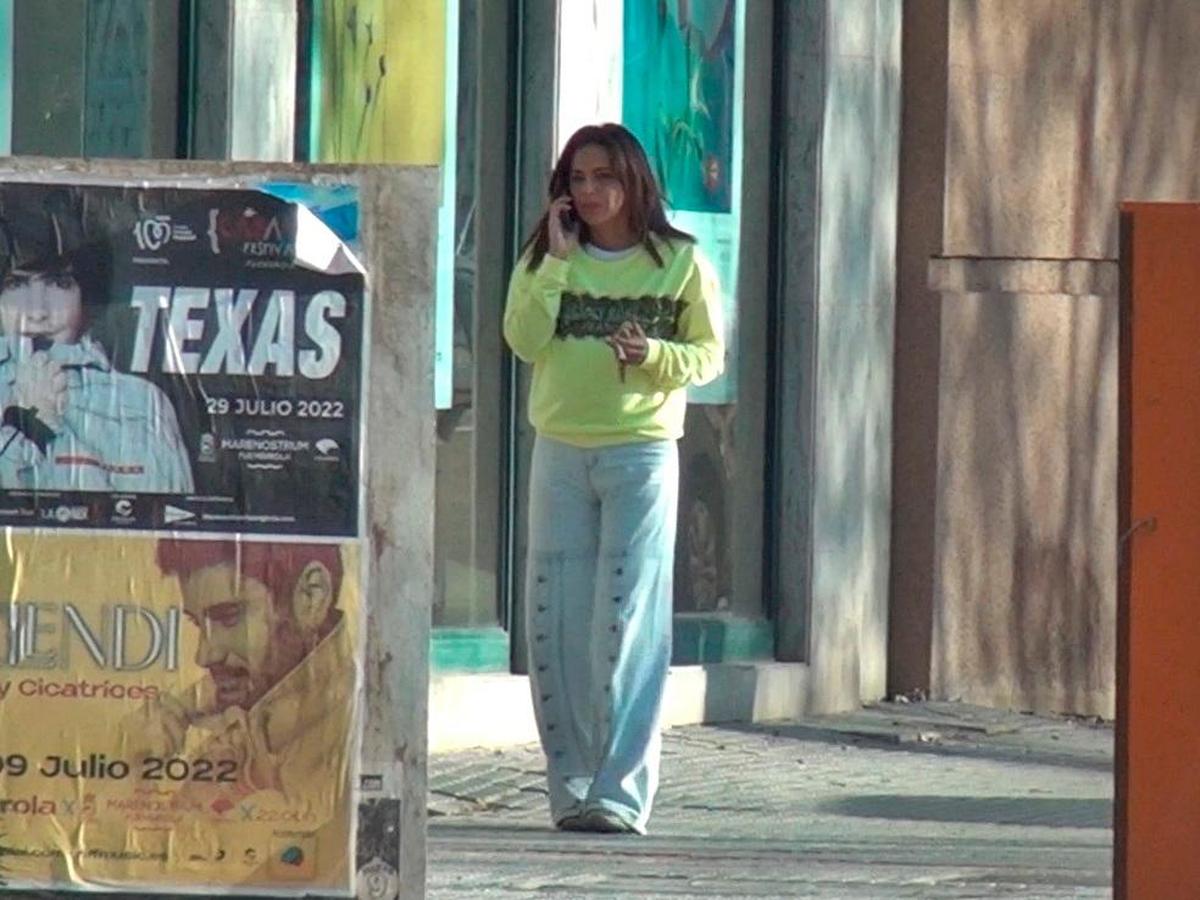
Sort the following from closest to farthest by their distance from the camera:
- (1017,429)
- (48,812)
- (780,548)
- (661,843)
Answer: (48,812) < (661,843) < (780,548) < (1017,429)

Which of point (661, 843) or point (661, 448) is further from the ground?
point (661, 448)

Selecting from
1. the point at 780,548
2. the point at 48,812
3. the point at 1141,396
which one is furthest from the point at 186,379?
the point at 780,548

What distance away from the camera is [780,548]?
12883 millimetres

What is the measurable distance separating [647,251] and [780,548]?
4.16 meters

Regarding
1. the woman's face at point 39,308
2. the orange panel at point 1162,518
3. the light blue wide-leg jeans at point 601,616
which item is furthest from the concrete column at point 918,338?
the woman's face at point 39,308

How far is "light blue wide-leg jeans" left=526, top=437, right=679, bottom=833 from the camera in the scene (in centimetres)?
880

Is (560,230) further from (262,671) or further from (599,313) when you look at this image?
(262,671)

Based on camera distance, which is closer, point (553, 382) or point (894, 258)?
point (553, 382)

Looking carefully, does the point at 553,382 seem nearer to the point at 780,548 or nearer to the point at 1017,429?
the point at 780,548

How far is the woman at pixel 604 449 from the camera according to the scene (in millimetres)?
8758

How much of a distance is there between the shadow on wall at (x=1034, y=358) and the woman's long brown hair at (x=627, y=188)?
4680 mm

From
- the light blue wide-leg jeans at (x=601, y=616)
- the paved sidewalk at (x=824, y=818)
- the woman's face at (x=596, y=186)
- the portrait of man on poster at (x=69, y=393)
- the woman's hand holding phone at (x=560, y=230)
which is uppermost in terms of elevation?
the woman's face at (x=596, y=186)

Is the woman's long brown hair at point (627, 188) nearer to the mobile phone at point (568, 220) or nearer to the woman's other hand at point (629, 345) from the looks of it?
the mobile phone at point (568, 220)

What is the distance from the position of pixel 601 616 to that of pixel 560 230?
966 mm
